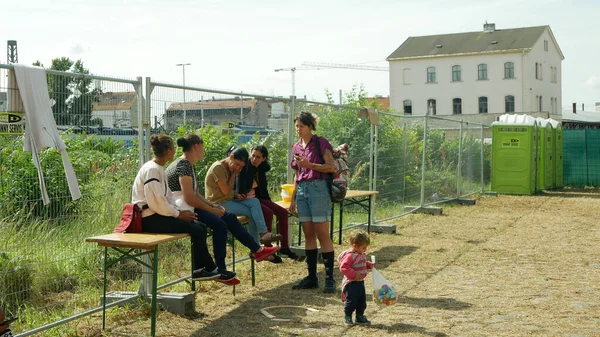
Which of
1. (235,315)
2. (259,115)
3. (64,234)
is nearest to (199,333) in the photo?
(235,315)

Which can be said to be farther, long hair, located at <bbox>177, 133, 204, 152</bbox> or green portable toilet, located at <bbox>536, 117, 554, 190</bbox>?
green portable toilet, located at <bbox>536, 117, 554, 190</bbox>

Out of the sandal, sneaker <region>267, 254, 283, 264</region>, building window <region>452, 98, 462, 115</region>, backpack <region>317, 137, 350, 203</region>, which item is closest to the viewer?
the sandal

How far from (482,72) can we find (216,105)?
68.1 meters

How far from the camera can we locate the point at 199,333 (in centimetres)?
646

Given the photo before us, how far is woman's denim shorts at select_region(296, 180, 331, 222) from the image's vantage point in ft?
26.7

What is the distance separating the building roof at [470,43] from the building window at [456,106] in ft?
14.5

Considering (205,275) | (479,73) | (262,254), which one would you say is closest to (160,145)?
(205,275)

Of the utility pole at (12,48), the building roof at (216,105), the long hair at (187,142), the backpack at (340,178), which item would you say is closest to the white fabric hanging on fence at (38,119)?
the long hair at (187,142)

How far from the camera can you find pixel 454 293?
7984mm

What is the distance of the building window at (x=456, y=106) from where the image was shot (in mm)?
74906

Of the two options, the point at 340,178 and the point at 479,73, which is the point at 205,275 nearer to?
the point at 340,178

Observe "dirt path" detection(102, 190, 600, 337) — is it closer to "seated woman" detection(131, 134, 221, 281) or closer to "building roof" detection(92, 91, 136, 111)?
"seated woman" detection(131, 134, 221, 281)

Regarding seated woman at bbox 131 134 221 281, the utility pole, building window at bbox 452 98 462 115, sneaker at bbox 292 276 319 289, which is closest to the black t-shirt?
seated woman at bbox 131 134 221 281

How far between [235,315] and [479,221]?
880 centimetres
